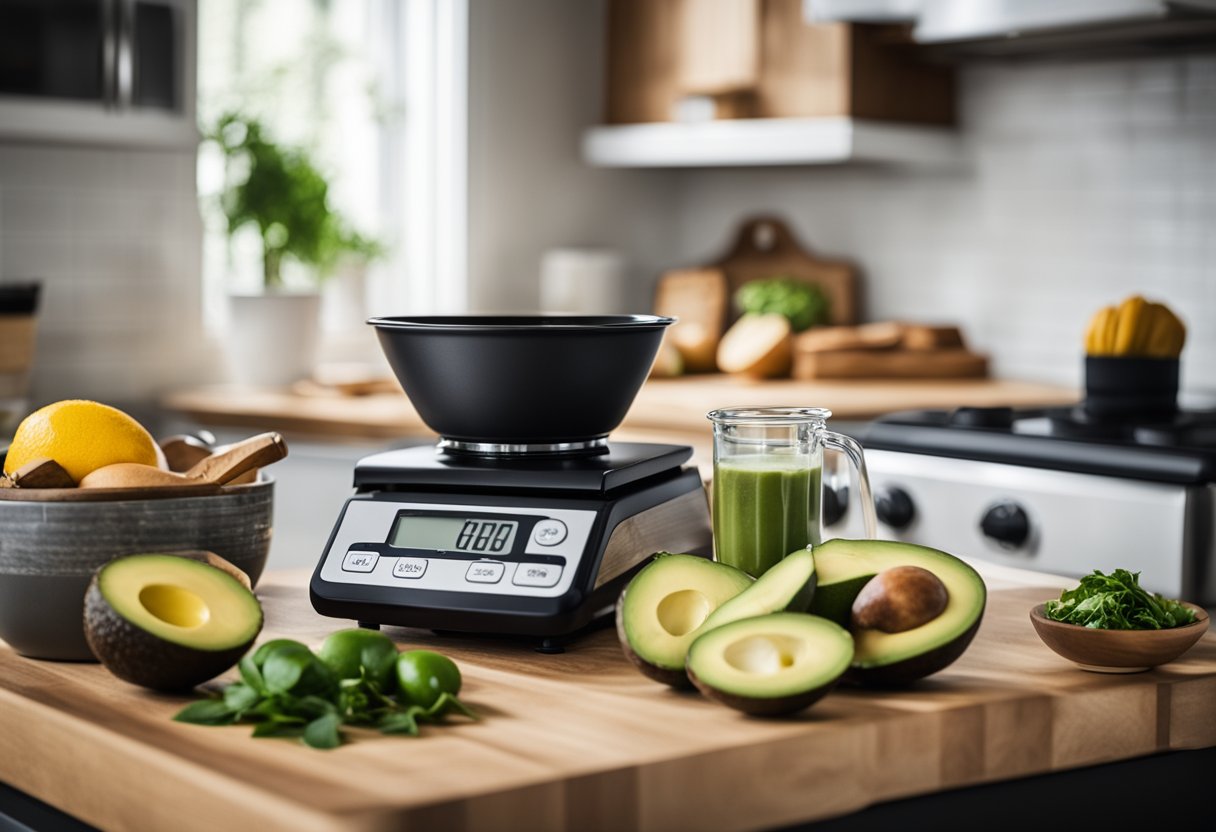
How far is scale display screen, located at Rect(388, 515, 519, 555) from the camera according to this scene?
1.14 m

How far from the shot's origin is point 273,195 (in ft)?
11.1

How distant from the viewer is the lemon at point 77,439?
113 centimetres

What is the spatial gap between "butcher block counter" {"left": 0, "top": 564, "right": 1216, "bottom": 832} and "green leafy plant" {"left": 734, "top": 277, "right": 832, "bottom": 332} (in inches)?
103

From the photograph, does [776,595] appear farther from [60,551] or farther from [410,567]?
[60,551]

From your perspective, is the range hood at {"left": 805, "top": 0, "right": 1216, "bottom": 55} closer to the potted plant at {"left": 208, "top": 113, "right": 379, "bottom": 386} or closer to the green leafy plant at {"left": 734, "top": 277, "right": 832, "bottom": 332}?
the green leafy plant at {"left": 734, "top": 277, "right": 832, "bottom": 332}


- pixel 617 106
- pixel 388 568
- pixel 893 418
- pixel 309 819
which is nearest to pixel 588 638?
pixel 388 568

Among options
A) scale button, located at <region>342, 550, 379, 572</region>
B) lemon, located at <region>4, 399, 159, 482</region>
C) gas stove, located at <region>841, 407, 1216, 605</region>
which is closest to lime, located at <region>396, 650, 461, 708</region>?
scale button, located at <region>342, 550, 379, 572</region>

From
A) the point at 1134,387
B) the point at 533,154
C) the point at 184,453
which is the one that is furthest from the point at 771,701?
the point at 533,154

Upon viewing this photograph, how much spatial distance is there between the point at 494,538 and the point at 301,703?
0.28 m

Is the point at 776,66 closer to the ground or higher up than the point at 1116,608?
higher up

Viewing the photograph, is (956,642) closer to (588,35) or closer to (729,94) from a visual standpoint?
(729,94)

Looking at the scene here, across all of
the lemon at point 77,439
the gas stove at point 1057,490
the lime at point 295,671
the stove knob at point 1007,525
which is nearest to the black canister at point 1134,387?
the gas stove at point 1057,490

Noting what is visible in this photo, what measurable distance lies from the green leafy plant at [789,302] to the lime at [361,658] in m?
2.83

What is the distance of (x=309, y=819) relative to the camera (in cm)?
74
